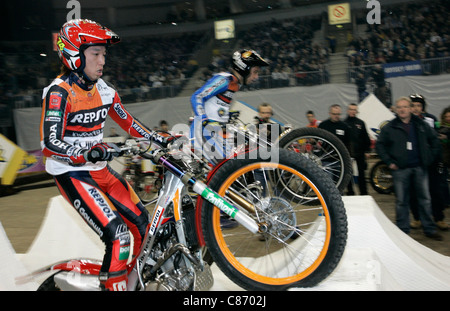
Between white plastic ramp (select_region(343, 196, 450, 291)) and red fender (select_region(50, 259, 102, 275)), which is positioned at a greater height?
red fender (select_region(50, 259, 102, 275))

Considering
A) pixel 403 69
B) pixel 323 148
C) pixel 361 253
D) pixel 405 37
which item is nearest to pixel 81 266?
pixel 361 253

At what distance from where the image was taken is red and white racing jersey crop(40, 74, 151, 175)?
2.84 metres

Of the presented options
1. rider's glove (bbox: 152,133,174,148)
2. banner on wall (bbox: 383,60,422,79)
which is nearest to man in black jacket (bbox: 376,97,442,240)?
rider's glove (bbox: 152,133,174,148)

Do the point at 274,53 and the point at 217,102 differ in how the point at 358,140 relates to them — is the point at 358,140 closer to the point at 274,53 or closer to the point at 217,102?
the point at 217,102

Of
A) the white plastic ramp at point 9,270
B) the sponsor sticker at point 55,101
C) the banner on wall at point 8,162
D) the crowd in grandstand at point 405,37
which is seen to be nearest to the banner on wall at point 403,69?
the crowd in grandstand at point 405,37

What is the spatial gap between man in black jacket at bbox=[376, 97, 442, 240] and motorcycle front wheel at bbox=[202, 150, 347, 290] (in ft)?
12.3

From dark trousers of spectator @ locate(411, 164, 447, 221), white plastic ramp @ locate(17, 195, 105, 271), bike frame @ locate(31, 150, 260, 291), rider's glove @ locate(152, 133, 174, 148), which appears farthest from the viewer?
dark trousers of spectator @ locate(411, 164, 447, 221)

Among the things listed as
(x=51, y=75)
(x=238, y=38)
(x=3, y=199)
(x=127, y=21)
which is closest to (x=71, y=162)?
(x=3, y=199)

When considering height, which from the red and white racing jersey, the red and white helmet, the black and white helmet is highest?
the red and white helmet

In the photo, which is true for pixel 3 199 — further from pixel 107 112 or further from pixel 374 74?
pixel 374 74

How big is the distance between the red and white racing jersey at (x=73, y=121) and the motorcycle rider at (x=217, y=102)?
1.35 m

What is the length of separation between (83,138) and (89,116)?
179mm

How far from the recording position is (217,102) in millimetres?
5055

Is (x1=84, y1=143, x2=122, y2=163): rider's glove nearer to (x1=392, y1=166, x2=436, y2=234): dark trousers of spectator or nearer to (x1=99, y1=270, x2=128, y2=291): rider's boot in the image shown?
(x1=99, y1=270, x2=128, y2=291): rider's boot
